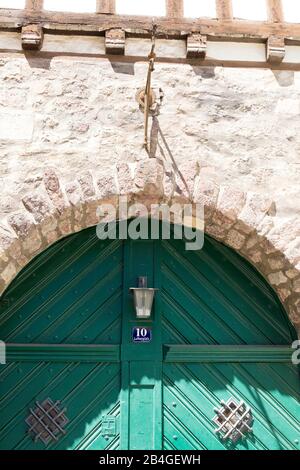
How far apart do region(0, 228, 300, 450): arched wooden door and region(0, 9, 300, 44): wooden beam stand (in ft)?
4.64

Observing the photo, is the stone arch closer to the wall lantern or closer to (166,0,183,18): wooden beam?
the wall lantern

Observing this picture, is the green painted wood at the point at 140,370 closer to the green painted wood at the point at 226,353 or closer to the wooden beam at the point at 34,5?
the green painted wood at the point at 226,353

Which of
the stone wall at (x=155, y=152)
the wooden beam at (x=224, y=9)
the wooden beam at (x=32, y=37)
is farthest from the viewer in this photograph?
the wooden beam at (x=224, y=9)

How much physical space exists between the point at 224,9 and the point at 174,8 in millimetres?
357

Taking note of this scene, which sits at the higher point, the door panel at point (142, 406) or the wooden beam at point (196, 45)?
the wooden beam at point (196, 45)

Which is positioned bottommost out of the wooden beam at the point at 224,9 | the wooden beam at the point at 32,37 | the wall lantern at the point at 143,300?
the wall lantern at the point at 143,300

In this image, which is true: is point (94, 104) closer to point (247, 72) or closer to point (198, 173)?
point (198, 173)

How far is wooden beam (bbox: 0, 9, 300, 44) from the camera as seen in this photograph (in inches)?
164

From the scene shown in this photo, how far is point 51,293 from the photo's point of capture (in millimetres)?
4070

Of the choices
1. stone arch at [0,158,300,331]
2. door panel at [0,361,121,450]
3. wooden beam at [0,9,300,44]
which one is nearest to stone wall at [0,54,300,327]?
stone arch at [0,158,300,331]

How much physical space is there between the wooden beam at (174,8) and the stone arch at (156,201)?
3.64 feet

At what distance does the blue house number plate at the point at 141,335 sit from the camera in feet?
13.1

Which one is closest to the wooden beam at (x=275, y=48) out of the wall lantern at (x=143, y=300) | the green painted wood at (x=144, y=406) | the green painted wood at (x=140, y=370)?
the green painted wood at (x=140, y=370)
